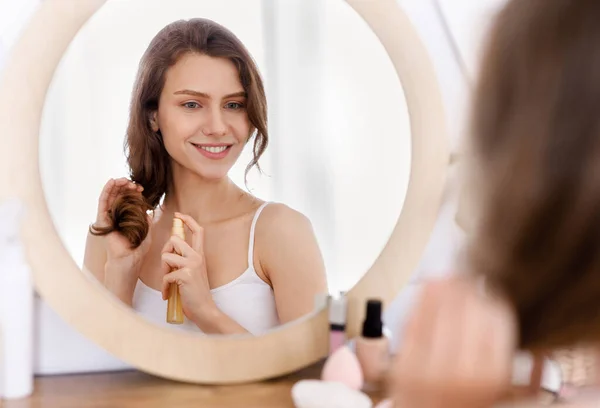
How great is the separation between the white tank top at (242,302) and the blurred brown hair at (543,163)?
1.39 ft

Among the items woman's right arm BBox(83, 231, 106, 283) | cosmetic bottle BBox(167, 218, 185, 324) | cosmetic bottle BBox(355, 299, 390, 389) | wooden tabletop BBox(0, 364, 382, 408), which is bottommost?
wooden tabletop BBox(0, 364, 382, 408)

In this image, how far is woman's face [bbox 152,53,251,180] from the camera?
756 millimetres

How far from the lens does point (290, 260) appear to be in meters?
0.80

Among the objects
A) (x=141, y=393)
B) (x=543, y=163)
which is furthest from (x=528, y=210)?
(x=141, y=393)

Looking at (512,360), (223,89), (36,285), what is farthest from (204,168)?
(512,360)

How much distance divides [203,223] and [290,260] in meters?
0.11

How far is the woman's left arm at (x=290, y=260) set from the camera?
794 mm

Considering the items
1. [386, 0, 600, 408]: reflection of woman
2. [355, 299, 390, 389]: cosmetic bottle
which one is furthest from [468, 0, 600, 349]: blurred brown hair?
[355, 299, 390, 389]: cosmetic bottle

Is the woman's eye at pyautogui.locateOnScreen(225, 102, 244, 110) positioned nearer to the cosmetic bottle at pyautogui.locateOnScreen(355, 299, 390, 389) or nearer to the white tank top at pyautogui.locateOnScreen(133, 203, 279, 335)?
the white tank top at pyautogui.locateOnScreen(133, 203, 279, 335)

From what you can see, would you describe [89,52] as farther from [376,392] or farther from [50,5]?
[376,392]

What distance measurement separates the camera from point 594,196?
1.18 feet

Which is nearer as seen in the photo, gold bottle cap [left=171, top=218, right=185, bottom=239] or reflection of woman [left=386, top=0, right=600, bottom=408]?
reflection of woman [left=386, top=0, right=600, bottom=408]

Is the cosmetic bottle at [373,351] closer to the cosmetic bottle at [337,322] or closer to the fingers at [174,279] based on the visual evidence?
the cosmetic bottle at [337,322]

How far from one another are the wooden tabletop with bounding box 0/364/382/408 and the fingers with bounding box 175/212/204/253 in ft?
0.55
